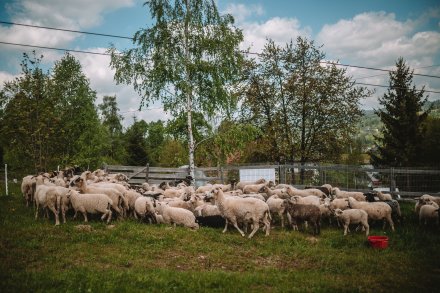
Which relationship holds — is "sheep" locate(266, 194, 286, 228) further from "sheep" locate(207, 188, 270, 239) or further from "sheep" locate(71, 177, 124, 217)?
"sheep" locate(71, 177, 124, 217)

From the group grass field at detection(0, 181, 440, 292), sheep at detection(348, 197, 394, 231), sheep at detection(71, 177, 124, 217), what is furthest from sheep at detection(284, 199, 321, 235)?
sheep at detection(71, 177, 124, 217)

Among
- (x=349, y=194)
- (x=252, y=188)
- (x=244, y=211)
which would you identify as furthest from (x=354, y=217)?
(x=252, y=188)

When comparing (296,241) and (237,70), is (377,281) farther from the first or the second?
(237,70)

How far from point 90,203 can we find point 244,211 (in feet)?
17.0

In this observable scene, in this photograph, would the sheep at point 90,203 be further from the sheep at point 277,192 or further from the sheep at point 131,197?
the sheep at point 277,192

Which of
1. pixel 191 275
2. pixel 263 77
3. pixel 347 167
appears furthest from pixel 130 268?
pixel 263 77

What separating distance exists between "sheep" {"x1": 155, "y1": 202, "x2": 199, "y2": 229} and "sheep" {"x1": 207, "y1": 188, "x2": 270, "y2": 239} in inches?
40.2

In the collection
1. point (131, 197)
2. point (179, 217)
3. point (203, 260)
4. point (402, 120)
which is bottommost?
point (203, 260)

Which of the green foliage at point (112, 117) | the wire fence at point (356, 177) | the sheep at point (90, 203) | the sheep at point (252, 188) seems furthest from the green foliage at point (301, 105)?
the green foliage at point (112, 117)

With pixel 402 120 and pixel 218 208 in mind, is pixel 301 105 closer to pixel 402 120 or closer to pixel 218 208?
pixel 402 120

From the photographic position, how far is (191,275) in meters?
6.45

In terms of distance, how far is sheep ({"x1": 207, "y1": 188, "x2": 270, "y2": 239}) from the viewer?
33.3 ft

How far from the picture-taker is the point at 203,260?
7.75 meters

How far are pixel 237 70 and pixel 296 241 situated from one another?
43.5 feet
